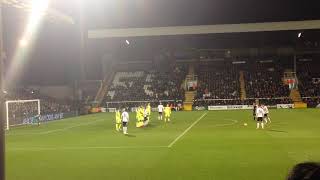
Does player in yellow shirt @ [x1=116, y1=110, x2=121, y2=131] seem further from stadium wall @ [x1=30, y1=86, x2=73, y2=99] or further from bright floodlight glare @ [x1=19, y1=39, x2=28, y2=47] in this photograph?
stadium wall @ [x1=30, y1=86, x2=73, y2=99]

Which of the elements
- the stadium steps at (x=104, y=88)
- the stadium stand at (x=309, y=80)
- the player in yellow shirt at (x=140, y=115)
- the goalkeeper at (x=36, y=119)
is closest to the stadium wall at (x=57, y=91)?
the stadium steps at (x=104, y=88)

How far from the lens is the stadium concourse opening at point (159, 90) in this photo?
1923cm

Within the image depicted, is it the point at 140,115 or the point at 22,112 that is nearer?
the point at 140,115

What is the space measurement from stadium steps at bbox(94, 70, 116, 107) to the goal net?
22584 mm

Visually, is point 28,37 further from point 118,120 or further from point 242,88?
point 242,88

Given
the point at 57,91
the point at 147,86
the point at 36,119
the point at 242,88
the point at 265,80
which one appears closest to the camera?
the point at 36,119

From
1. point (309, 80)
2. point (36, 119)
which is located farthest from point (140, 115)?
point (309, 80)

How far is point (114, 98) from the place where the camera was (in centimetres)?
7412

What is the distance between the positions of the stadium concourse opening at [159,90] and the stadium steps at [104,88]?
0.17 m

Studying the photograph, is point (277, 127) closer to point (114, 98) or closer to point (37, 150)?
point (37, 150)

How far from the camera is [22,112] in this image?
1886 inches

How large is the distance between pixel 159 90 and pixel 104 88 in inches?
333

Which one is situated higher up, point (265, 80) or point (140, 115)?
point (265, 80)

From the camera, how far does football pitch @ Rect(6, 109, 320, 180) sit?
54.3 feet
